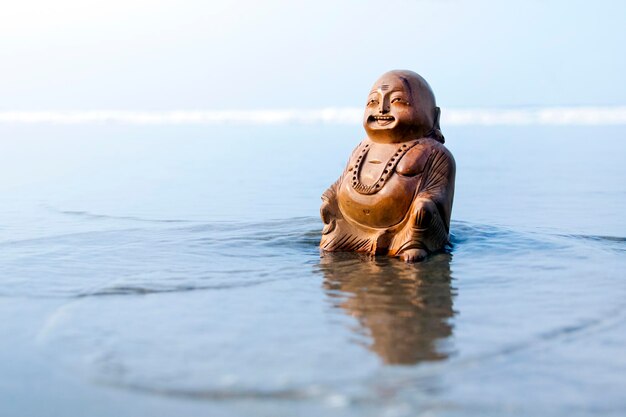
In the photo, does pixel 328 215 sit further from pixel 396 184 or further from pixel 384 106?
pixel 384 106

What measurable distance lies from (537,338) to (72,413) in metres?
2.18

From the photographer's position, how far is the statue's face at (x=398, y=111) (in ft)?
21.4

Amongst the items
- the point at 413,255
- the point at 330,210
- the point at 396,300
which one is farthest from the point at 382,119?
the point at 396,300

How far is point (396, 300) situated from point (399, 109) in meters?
1.83

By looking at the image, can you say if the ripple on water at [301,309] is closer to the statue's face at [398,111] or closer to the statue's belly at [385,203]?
the statue's belly at [385,203]

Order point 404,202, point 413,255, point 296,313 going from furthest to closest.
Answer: point 404,202, point 413,255, point 296,313

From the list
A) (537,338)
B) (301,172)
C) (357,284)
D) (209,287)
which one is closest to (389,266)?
(357,284)

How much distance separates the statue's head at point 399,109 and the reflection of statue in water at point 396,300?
90 centimetres

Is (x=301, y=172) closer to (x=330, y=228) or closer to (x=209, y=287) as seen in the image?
(x=330, y=228)

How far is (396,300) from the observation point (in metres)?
5.18

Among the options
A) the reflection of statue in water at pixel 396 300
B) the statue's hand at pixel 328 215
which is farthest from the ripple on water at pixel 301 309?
the statue's hand at pixel 328 215

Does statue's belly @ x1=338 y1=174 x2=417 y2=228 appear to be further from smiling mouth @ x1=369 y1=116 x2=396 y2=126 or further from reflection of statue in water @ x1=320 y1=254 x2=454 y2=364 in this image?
smiling mouth @ x1=369 y1=116 x2=396 y2=126

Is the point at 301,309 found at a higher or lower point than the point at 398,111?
lower

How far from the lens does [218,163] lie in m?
15.5
